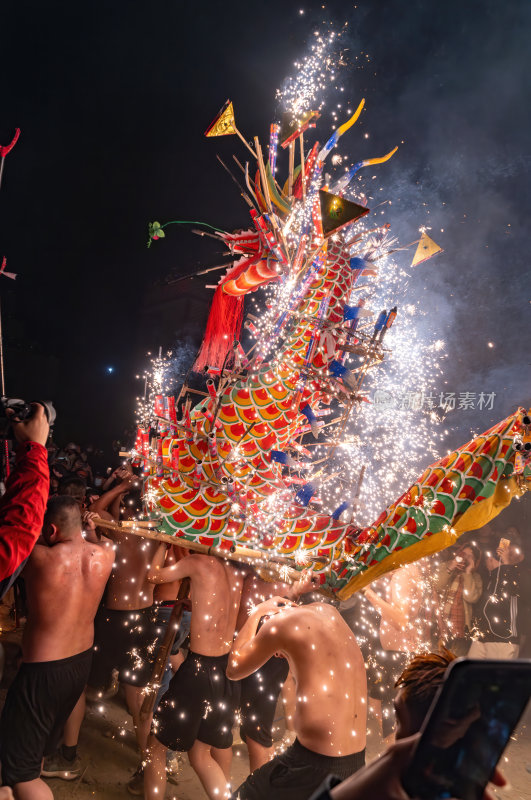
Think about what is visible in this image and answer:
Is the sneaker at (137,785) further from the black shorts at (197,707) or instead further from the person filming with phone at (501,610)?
the person filming with phone at (501,610)

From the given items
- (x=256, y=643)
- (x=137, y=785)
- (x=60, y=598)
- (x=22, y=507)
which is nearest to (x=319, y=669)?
(x=256, y=643)

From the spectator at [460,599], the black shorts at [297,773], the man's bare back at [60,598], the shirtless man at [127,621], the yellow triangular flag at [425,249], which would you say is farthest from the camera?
the spectator at [460,599]

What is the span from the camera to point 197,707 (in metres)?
3.40

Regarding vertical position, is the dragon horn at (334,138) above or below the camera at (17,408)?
above

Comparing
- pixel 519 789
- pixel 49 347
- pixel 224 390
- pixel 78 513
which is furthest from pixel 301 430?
pixel 49 347

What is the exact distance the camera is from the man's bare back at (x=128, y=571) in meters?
4.43

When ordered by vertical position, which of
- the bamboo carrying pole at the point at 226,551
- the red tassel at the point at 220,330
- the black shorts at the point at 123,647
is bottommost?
the black shorts at the point at 123,647

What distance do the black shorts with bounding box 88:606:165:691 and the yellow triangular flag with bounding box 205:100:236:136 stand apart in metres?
4.44

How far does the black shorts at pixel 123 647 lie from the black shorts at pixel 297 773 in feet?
6.77

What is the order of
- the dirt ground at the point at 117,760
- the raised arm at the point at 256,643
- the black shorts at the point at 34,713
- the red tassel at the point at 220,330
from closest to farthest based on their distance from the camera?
the raised arm at the point at 256,643 → the black shorts at the point at 34,713 → the dirt ground at the point at 117,760 → the red tassel at the point at 220,330

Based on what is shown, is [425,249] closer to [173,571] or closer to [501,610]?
[173,571]

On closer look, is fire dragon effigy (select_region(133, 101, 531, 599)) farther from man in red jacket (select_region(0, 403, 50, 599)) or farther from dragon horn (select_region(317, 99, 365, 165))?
man in red jacket (select_region(0, 403, 50, 599))

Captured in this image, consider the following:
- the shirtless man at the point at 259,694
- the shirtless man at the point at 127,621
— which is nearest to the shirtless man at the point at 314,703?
the shirtless man at the point at 259,694

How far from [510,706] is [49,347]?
15.7 meters
